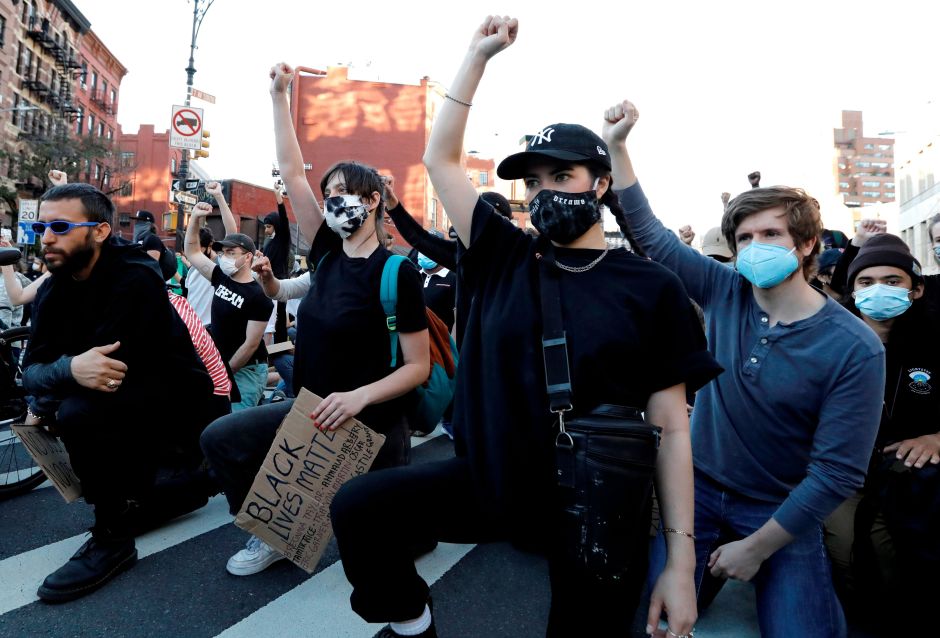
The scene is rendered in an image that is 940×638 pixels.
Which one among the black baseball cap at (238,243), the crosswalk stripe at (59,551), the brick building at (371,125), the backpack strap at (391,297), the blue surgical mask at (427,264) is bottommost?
the crosswalk stripe at (59,551)

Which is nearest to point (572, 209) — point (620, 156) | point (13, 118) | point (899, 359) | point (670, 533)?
point (620, 156)

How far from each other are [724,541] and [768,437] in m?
0.44

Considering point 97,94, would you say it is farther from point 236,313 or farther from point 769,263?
point 769,263

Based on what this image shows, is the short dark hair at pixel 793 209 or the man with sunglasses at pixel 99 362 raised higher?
the short dark hair at pixel 793 209

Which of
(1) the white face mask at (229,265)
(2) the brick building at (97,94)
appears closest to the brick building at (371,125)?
(2) the brick building at (97,94)

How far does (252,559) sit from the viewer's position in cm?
346

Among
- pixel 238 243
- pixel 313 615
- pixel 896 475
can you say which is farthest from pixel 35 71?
pixel 896 475

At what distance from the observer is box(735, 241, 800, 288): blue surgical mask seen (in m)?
2.48

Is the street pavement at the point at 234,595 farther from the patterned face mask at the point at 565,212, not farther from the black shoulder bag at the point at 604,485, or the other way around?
the patterned face mask at the point at 565,212

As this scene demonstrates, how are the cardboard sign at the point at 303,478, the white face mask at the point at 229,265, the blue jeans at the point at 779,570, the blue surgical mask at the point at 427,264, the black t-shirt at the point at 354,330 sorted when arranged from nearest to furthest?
the blue jeans at the point at 779,570
the cardboard sign at the point at 303,478
the black t-shirt at the point at 354,330
the white face mask at the point at 229,265
the blue surgical mask at the point at 427,264

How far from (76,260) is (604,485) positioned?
3069 mm

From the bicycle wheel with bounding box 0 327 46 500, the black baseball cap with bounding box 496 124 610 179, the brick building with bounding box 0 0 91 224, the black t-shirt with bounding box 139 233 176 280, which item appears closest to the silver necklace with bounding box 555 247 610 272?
the black baseball cap with bounding box 496 124 610 179

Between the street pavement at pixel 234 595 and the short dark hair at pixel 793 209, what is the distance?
189 centimetres

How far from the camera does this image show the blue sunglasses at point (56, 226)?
10.8 ft
